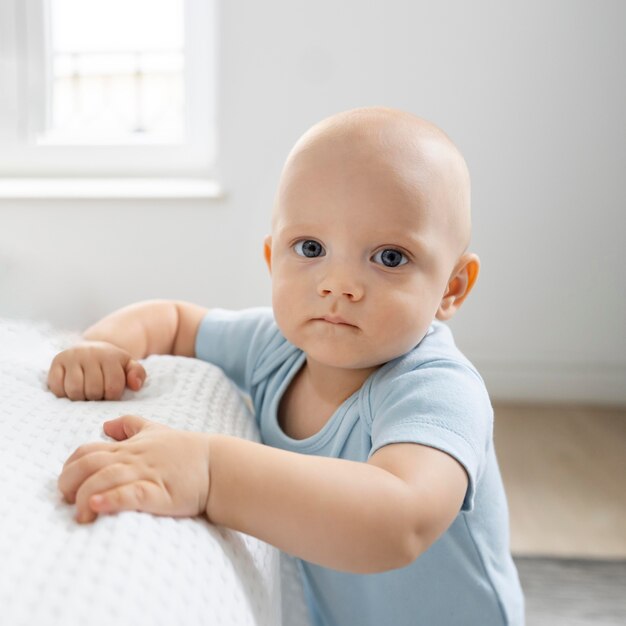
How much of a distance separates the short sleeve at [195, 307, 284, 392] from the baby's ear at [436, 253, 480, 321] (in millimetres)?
230

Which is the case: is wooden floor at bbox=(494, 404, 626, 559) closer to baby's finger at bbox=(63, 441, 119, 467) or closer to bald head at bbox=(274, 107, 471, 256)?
bald head at bbox=(274, 107, 471, 256)

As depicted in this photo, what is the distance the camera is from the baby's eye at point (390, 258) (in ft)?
2.49

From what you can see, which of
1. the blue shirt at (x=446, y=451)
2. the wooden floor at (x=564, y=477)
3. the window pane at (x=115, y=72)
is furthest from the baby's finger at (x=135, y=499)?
the window pane at (x=115, y=72)

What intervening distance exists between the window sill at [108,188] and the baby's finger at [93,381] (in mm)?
1503

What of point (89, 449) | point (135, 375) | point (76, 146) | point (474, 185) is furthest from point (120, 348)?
point (76, 146)

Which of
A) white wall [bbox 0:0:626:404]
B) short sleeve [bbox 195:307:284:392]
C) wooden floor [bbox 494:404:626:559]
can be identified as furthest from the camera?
white wall [bbox 0:0:626:404]

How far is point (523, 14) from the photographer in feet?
6.89

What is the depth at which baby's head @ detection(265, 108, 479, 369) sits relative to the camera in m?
0.75

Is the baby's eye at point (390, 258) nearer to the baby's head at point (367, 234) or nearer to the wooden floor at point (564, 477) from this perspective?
the baby's head at point (367, 234)

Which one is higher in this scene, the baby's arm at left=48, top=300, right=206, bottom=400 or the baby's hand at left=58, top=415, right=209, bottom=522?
the baby's hand at left=58, top=415, right=209, bottom=522

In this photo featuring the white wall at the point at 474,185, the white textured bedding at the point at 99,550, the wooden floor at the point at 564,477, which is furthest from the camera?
the white wall at the point at 474,185

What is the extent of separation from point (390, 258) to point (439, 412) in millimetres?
164

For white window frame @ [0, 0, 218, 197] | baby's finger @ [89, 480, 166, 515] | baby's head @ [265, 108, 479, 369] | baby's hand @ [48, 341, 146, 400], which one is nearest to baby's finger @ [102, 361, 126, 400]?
baby's hand @ [48, 341, 146, 400]

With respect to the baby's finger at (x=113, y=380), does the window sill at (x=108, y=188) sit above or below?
below
